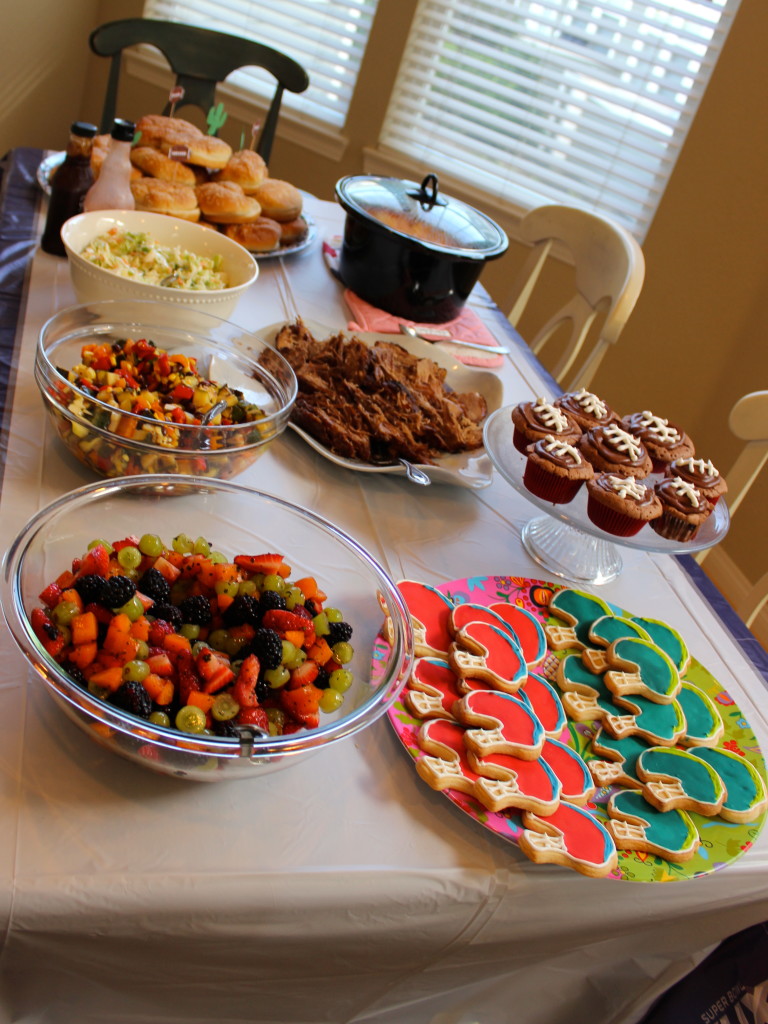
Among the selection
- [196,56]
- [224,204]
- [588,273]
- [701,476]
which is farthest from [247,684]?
[196,56]

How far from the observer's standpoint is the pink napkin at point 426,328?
1.81m

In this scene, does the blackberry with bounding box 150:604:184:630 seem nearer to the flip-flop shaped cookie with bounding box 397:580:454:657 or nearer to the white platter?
the flip-flop shaped cookie with bounding box 397:580:454:657

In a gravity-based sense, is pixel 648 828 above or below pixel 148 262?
below

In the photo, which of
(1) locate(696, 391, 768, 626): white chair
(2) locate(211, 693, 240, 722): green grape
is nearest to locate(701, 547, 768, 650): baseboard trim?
(1) locate(696, 391, 768, 626): white chair

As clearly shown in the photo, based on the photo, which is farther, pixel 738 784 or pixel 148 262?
pixel 148 262

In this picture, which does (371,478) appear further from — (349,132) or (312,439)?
(349,132)

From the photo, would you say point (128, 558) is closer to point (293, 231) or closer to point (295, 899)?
point (295, 899)

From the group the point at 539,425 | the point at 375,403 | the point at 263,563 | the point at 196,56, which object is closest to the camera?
the point at 263,563

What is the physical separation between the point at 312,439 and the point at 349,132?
113 inches

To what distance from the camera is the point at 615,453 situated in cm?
130

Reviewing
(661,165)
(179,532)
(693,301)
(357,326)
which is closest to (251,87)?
(661,165)

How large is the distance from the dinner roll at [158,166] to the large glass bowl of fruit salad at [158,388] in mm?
588

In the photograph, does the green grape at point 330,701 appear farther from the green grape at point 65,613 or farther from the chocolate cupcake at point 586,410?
the chocolate cupcake at point 586,410

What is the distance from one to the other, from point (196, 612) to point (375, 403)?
650mm
